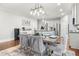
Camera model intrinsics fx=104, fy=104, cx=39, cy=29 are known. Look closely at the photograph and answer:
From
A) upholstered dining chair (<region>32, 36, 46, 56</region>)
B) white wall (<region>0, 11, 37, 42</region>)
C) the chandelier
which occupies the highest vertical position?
the chandelier

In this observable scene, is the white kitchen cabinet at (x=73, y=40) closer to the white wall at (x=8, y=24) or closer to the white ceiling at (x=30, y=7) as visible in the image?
the white ceiling at (x=30, y=7)

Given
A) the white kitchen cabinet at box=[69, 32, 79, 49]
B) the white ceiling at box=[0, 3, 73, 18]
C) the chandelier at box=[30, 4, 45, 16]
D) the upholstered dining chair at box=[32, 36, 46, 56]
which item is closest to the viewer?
the white ceiling at box=[0, 3, 73, 18]

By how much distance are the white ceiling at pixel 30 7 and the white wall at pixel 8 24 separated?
142 mm

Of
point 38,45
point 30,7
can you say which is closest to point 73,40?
point 38,45

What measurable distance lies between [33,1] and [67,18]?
36.8 inches

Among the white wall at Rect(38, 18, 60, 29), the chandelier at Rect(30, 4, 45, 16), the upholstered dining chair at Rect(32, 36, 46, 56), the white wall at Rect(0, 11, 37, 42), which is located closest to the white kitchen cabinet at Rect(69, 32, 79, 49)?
the white wall at Rect(38, 18, 60, 29)

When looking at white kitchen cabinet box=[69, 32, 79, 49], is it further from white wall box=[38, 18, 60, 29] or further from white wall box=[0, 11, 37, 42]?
white wall box=[0, 11, 37, 42]

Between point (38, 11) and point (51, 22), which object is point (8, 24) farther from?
point (51, 22)

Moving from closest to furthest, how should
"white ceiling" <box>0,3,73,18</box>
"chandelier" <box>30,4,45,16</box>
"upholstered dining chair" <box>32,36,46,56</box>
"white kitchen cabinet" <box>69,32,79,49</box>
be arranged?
1. "white ceiling" <box>0,3,73,18</box>
2. "chandelier" <box>30,4,45,16</box>
3. "upholstered dining chair" <box>32,36,46,56</box>
4. "white kitchen cabinet" <box>69,32,79,49</box>

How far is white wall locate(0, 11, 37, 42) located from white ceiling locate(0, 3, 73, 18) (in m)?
0.14

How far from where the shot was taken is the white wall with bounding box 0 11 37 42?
8.26 ft

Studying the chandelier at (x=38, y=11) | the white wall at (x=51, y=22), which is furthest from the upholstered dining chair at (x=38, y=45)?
the chandelier at (x=38, y=11)

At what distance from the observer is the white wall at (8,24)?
2.52 metres

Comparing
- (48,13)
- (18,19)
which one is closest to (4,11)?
(18,19)
